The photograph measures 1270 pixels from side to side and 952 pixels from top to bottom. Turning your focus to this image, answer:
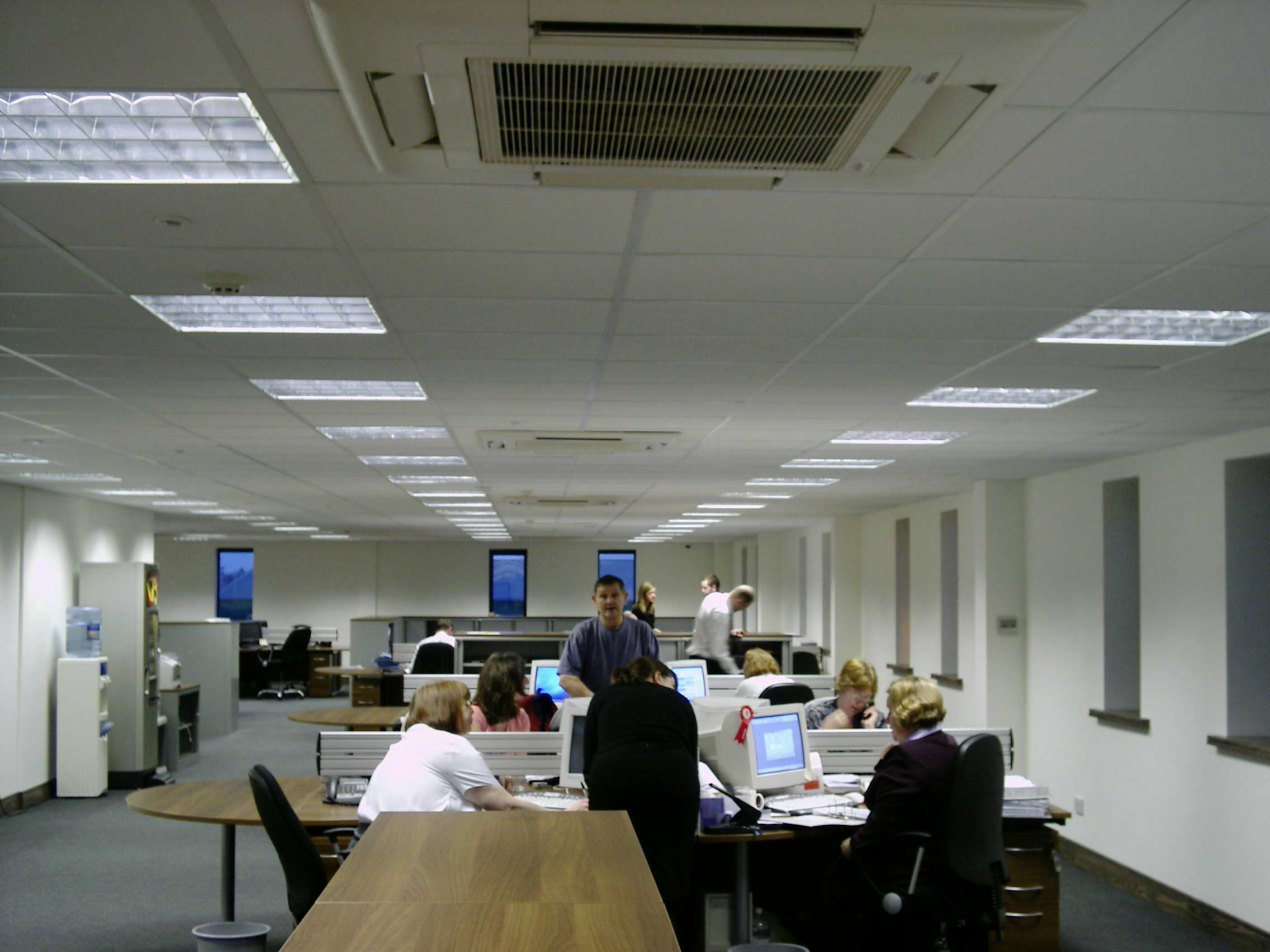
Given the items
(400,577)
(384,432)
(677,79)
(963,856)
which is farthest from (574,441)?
(400,577)

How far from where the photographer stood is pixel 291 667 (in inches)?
777

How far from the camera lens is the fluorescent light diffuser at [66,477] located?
888cm

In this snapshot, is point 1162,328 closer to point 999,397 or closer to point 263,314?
point 999,397

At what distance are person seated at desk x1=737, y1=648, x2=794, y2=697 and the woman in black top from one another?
2.68 meters

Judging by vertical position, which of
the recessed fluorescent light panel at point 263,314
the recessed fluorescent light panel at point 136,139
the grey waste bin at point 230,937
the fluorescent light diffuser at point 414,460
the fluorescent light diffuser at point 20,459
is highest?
the recessed fluorescent light panel at point 136,139

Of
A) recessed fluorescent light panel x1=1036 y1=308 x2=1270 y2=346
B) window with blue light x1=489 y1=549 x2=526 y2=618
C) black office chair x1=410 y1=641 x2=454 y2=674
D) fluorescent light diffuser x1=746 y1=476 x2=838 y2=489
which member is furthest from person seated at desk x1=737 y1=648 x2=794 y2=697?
Answer: window with blue light x1=489 y1=549 x2=526 y2=618

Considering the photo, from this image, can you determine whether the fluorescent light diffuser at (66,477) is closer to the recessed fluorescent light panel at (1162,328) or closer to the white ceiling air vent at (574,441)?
the white ceiling air vent at (574,441)

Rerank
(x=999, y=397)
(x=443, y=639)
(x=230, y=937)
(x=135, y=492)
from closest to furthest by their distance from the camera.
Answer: (x=230, y=937) → (x=999, y=397) → (x=443, y=639) → (x=135, y=492)

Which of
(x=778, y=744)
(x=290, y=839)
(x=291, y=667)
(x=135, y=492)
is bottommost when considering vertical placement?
(x=291, y=667)

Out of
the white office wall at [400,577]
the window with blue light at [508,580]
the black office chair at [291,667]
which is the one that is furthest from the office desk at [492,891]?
the window with blue light at [508,580]

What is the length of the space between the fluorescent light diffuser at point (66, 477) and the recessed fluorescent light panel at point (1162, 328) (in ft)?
24.5

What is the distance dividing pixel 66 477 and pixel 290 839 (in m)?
6.23

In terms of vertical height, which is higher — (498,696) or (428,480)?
(428,480)

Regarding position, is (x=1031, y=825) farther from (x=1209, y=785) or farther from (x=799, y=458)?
(x=799, y=458)
